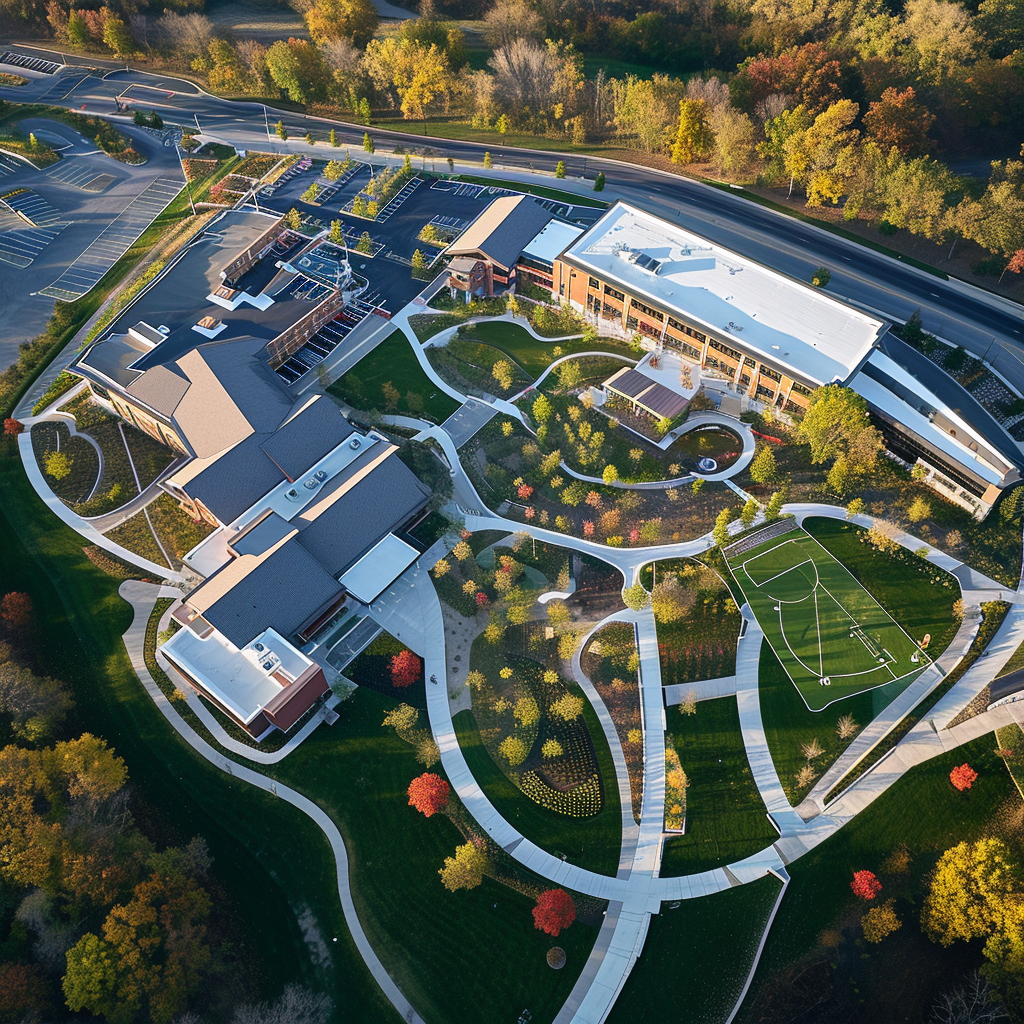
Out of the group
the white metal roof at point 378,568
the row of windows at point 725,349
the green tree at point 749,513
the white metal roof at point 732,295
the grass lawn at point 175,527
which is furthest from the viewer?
the row of windows at point 725,349

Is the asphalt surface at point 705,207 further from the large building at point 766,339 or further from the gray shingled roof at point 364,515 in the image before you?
the gray shingled roof at point 364,515

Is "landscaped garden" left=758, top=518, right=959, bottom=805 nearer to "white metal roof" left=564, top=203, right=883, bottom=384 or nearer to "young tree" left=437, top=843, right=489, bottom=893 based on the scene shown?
"white metal roof" left=564, top=203, right=883, bottom=384

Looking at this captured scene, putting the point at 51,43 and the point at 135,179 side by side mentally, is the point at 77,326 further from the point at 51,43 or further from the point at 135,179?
the point at 51,43

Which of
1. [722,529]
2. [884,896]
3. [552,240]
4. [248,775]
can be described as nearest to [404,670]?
[248,775]

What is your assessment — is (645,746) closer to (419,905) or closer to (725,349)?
(419,905)

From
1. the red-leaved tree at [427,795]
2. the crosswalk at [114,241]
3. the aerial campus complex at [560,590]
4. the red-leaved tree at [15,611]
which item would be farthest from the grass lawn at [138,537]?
the crosswalk at [114,241]

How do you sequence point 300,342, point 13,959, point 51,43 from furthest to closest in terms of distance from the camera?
1. point 51,43
2. point 300,342
3. point 13,959

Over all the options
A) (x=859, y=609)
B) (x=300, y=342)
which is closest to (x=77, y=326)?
(x=300, y=342)

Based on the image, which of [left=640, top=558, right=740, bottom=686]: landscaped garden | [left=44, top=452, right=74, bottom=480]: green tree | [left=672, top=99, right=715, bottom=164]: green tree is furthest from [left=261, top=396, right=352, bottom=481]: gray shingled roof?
[left=672, top=99, right=715, bottom=164]: green tree
